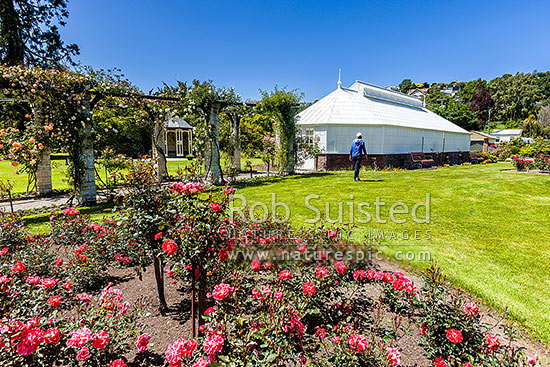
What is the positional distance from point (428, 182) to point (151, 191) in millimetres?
10581

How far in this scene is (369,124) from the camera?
15766 millimetres

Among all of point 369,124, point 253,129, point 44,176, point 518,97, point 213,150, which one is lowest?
point 44,176

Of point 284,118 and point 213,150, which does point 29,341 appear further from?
point 284,118

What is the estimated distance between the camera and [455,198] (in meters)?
7.71

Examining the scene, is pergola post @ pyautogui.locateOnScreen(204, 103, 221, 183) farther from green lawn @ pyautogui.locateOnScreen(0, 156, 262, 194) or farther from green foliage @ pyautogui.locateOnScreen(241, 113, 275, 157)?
green foliage @ pyautogui.locateOnScreen(241, 113, 275, 157)

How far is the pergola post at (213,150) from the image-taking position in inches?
415

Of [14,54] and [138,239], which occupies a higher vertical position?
[14,54]

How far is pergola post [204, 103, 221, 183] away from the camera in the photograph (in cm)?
1053

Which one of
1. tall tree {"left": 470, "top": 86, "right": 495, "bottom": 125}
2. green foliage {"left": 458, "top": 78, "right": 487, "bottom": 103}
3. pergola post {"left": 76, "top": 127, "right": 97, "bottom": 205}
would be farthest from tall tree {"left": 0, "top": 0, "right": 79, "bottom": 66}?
green foliage {"left": 458, "top": 78, "right": 487, "bottom": 103}

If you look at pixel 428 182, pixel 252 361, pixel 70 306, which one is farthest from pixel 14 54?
pixel 428 182

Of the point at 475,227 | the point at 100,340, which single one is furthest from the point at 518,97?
the point at 100,340

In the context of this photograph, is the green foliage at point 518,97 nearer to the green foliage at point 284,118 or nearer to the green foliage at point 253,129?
the green foliage at point 253,129

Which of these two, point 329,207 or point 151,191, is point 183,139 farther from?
point 151,191

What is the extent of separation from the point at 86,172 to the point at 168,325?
22.6 ft
